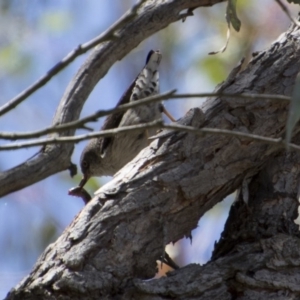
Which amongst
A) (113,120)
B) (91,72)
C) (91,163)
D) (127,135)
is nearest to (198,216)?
(91,72)

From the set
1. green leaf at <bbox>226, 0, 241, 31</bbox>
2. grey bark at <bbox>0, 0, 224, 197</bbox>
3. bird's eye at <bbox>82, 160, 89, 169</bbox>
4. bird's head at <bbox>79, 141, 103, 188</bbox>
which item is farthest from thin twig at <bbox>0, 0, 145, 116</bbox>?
bird's eye at <bbox>82, 160, 89, 169</bbox>

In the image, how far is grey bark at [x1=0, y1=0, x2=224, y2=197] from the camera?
7.49 feet

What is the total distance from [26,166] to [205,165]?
2.34 feet

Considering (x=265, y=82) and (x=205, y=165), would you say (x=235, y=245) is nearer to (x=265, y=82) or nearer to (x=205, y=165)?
(x=205, y=165)

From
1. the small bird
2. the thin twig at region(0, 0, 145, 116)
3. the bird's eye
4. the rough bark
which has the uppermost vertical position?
the bird's eye

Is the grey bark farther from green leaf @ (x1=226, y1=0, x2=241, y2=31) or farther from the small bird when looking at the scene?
the small bird

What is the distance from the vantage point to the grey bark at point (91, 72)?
2283mm

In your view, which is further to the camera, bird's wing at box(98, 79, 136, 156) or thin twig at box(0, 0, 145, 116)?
bird's wing at box(98, 79, 136, 156)

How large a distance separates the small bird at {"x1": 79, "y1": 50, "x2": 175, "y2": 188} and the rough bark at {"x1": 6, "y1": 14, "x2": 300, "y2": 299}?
114cm

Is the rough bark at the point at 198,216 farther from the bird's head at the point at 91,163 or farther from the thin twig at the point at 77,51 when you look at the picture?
the bird's head at the point at 91,163

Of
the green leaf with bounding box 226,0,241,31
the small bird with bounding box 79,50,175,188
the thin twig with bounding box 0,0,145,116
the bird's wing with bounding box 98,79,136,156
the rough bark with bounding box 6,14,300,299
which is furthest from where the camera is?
the bird's wing with bounding box 98,79,136,156

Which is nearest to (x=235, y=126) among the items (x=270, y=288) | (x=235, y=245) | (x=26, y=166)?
(x=235, y=245)

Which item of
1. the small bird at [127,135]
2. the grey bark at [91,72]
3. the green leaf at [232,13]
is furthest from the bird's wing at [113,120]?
the green leaf at [232,13]

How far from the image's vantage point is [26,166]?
2229mm
